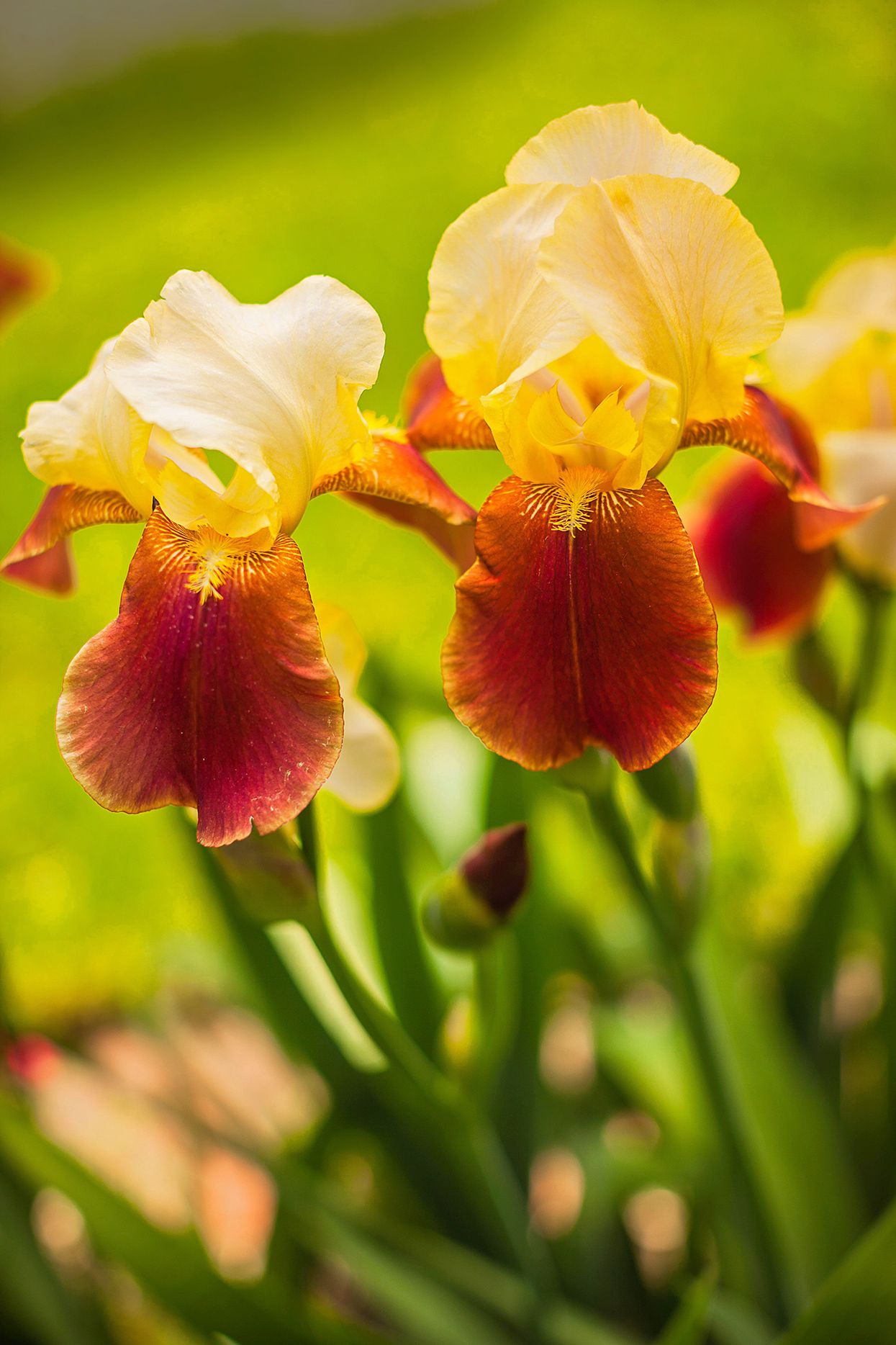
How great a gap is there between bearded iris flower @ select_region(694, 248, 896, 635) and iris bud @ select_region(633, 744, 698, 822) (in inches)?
7.9

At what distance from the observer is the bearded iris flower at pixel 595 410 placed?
448 millimetres

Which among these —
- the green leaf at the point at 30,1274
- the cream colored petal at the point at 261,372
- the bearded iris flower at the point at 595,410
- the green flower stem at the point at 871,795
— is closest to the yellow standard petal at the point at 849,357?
the green flower stem at the point at 871,795

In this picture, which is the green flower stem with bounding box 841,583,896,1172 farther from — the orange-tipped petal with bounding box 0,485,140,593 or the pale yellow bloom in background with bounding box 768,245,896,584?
the orange-tipped petal with bounding box 0,485,140,593

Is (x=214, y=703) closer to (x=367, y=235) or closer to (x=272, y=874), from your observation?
(x=272, y=874)

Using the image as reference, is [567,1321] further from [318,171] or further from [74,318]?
[318,171]

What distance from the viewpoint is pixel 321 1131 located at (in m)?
0.89

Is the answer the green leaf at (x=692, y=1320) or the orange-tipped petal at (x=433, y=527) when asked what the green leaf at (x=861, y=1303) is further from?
the orange-tipped petal at (x=433, y=527)

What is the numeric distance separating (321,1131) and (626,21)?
3562 millimetres

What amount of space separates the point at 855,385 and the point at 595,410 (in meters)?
0.33

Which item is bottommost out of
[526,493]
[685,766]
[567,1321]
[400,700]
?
[567,1321]

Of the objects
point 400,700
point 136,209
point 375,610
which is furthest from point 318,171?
point 400,700

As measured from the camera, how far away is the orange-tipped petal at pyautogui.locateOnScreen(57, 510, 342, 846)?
1.49 feet

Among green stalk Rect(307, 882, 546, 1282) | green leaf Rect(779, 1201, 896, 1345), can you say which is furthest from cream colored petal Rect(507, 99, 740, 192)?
green leaf Rect(779, 1201, 896, 1345)

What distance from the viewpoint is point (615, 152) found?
0.48m
